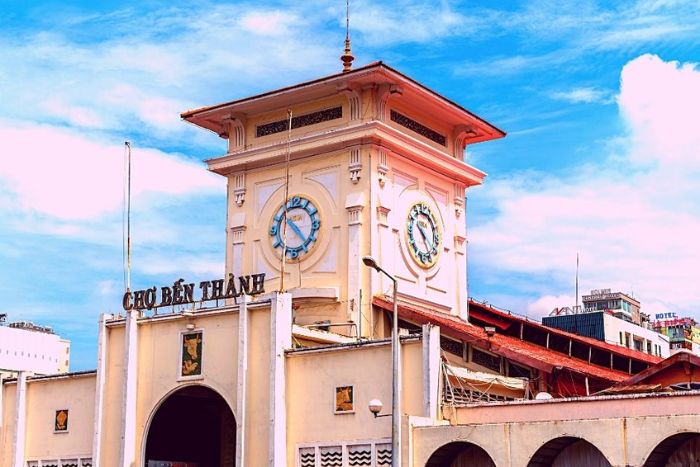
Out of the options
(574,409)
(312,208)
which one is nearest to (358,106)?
(312,208)

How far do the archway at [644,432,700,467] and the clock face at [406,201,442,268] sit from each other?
63.2 feet

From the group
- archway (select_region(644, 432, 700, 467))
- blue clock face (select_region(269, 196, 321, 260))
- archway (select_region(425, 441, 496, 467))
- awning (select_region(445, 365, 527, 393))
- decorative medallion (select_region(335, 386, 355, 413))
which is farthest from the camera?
blue clock face (select_region(269, 196, 321, 260))

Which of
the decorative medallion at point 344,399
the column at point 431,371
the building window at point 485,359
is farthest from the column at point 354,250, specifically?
the column at point 431,371

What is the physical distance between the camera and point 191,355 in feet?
134

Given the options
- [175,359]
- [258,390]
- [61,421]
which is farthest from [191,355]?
[61,421]

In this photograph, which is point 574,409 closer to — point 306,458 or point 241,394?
point 306,458

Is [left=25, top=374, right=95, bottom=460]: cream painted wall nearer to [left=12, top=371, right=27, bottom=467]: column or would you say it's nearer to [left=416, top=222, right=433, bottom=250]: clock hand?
[left=12, top=371, right=27, bottom=467]: column

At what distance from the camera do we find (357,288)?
46344mm

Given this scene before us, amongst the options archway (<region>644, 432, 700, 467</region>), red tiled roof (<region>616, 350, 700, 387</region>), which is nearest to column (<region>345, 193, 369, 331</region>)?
red tiled roof (<region>616, 350, 700, 387</region>)

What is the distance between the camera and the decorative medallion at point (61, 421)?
4489cm

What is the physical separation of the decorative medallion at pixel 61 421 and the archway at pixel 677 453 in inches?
935

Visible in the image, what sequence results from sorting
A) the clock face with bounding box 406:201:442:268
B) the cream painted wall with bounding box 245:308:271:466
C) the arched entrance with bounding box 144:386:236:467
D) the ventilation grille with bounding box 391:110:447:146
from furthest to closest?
1. the clock face with bounding box 406:201:442:268
2. the ventilation grille with bounding box 391:110:447:146
3. the arched entrance with bounding box 144:386:236:467
4. the cream painted wall with bounding box 245:308:271:466

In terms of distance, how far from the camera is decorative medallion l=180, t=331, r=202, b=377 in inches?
1604

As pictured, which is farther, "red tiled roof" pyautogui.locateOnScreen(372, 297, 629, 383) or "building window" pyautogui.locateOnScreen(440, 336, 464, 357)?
"building window" pyautogui.locateOnScreen(440, 336, 464, 357)
